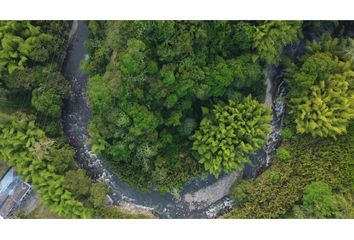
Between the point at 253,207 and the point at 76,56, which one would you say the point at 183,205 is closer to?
the point at 253,207

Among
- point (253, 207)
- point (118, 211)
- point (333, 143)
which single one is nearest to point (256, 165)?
point (253, 207)

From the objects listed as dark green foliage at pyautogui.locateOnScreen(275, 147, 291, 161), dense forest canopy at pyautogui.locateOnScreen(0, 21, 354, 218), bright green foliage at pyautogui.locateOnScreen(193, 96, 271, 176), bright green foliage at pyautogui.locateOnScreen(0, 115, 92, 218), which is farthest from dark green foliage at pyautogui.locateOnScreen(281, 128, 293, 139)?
bright green foliage at pyautogui.locateOnScreen(0, 115, 92, 218)

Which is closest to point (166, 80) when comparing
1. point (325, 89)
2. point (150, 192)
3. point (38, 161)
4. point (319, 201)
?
point (150, 192)


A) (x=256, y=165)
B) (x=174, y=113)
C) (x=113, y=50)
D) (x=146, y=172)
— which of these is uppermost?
(x=113, y=50)

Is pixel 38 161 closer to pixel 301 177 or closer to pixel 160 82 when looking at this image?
pixel 160 82

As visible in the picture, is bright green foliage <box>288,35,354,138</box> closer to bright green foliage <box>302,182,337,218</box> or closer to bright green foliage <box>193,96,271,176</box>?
bright green foliage <box>193,96,271,176</box>

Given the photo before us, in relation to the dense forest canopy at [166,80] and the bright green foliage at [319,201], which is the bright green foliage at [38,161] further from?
the bright green foliage at [319,201]

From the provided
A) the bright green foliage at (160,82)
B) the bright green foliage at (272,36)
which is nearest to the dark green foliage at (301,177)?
the bright green foliage at (160,82)
